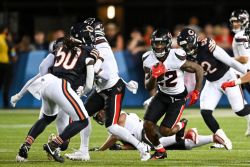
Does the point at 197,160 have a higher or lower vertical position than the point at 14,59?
higher

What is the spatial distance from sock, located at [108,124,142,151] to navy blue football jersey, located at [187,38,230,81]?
1.98 metres

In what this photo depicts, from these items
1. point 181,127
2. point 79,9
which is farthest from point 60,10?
point 181,127

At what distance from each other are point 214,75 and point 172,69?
1685 mm

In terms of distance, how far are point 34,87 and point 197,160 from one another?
186 centimetres

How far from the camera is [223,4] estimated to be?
2095 cm

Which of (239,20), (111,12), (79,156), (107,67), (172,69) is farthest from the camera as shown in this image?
(111,12)

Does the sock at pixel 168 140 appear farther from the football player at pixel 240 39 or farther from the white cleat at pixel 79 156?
the football player at pixel 240 39

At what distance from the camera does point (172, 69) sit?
32.6ft

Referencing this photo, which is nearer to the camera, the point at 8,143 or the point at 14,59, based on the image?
the point at 8,143

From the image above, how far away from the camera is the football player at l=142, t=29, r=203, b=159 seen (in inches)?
383

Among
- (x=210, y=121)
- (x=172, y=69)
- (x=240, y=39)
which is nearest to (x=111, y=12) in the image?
(x=240, y=39)

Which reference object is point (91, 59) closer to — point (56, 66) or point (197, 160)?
point (56, 66)

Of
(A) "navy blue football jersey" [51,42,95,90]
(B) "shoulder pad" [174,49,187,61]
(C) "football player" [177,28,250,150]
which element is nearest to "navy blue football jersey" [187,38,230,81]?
(C) "football player" [177,28,250,150]

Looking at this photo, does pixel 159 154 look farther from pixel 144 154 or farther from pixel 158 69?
pixel 158 69
